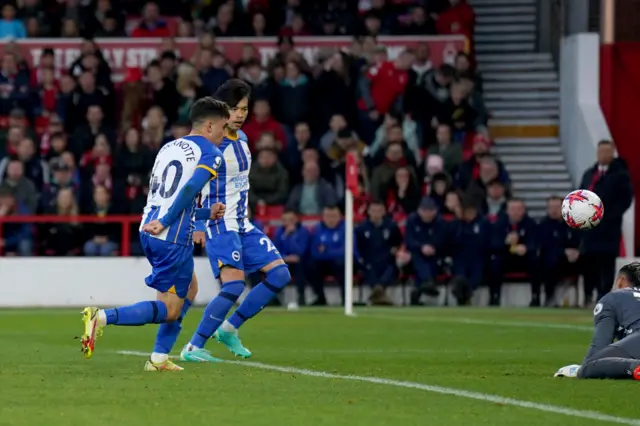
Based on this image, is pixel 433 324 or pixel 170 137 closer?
pixel 433 324

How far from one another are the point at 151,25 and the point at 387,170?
576 centimetres

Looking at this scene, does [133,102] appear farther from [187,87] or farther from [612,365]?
[612,365]

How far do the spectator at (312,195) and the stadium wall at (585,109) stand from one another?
4448 mm

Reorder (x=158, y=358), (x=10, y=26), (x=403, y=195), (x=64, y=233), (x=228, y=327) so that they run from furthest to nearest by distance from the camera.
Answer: (x=10, y=26) → (x=403, y=195) → (x=64, y=233) → (x=228, y=327) → (x=158, y=358)

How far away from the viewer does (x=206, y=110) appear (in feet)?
38.0

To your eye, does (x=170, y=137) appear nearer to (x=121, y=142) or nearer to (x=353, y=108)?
(x=121, y=142)

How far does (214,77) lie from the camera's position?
2520 centimetres

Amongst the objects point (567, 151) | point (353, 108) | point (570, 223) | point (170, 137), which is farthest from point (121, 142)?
point (570, 223)

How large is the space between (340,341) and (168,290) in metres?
4.21

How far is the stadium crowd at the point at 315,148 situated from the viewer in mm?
23219

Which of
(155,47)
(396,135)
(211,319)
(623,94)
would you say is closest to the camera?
(211,319)

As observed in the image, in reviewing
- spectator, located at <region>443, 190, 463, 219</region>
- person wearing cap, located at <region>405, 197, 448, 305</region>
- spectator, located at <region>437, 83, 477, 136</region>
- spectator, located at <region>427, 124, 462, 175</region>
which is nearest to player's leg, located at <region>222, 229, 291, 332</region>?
person wearing cap, located at <region>405, 197, 448, 305</region>

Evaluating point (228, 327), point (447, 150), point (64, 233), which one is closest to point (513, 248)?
point (447, 150)

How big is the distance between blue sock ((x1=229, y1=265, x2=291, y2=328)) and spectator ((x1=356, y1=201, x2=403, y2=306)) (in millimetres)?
9731
